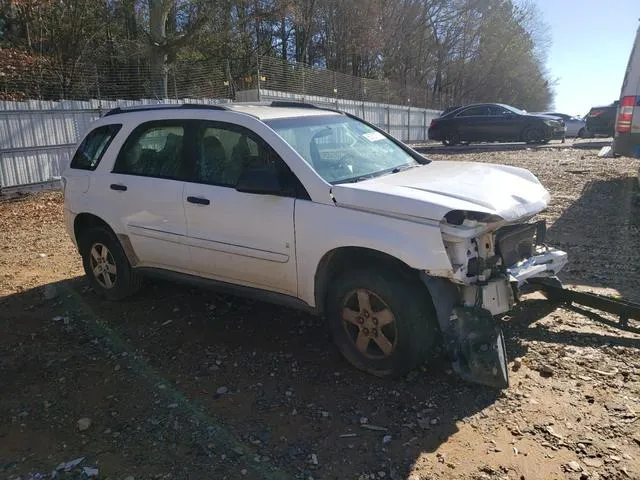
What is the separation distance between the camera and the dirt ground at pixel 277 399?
111 inches

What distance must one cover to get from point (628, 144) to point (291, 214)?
727cm

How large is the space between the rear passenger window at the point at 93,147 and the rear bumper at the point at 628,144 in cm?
771

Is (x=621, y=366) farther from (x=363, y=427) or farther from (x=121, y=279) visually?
(x=121, y=279)

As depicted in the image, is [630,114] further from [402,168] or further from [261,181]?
[261,181]

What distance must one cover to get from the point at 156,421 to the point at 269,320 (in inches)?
60.0

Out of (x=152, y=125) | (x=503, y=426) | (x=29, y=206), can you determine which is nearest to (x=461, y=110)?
(x=29, y=206)

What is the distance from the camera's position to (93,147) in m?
5.25

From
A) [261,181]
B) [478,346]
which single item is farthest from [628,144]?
[261,181]

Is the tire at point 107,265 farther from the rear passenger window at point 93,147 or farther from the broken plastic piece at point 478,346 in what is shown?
the broken plastic piece at point 478,346

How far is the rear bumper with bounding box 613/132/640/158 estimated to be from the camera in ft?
28.0

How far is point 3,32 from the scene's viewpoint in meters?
17.2

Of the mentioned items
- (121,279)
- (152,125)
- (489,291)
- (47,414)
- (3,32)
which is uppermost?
(3,32)

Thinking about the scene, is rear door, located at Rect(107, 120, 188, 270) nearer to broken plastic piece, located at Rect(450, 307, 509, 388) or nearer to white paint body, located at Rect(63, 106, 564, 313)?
white paint body, located at Rect(63, 106, 564, 313)

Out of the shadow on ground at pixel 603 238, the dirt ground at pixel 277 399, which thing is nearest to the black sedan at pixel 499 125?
the shadow on ground at pixel 603 238
